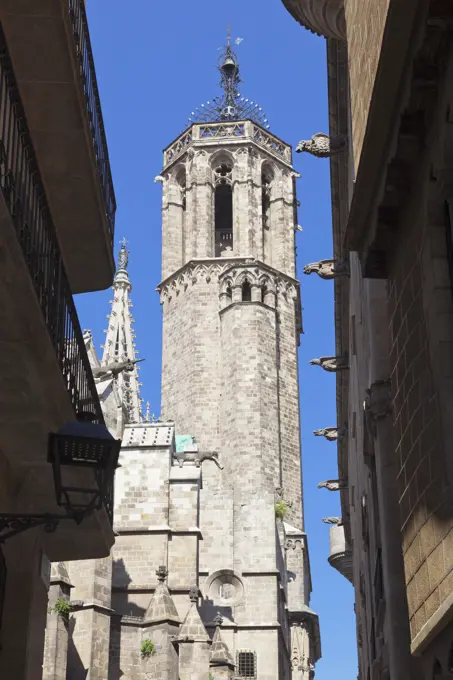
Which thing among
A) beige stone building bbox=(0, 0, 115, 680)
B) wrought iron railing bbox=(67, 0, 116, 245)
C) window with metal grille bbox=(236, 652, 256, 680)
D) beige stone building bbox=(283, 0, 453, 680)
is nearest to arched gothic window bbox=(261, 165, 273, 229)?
window with metal grille bbox=(236, 652, 256, 680)

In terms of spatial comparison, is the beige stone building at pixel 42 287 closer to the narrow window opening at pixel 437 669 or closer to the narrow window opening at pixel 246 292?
the narrow window opening at pixel 437 669

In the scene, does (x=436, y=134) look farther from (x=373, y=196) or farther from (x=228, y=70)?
(x=228, y=70)

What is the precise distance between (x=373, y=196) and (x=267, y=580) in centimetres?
2789

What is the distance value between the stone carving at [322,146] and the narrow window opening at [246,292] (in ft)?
96.3

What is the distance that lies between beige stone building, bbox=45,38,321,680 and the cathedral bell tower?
0.07 metres

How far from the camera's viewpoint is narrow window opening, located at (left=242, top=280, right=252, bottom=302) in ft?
152

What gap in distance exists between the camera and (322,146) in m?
16.9

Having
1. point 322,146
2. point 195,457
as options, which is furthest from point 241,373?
point 322,146

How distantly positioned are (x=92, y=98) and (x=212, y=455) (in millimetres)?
31411

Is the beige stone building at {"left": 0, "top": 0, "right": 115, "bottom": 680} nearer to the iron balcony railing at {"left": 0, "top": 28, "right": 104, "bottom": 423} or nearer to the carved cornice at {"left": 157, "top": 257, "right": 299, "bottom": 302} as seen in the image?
the iron balcony railing at {"left": 0, "top": 28, "right": 104, "bottom": 423}

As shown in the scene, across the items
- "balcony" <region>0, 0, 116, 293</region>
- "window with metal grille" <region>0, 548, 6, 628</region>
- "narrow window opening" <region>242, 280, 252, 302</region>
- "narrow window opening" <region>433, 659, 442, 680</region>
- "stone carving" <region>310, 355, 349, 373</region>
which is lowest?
"narrow window opening" <region>433, 659, 442, 680</region>

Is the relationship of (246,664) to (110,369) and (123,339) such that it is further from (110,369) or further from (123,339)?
(123,339)

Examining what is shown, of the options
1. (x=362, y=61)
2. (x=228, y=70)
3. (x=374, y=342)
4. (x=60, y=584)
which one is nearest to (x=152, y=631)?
(x=60, y=584)

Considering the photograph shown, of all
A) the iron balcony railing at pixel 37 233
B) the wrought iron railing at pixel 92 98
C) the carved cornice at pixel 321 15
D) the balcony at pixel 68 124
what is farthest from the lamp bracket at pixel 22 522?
the carved cornice at pixel 321 15
